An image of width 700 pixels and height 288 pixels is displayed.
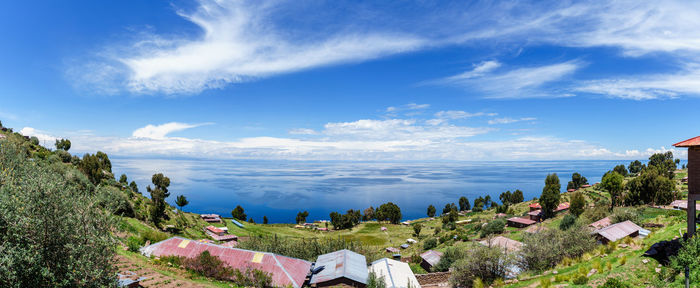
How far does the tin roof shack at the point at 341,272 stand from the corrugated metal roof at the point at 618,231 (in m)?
19.7

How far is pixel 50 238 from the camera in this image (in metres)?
8.90

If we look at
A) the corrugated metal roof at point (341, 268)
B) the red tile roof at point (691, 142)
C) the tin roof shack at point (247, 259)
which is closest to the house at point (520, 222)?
the corrugated metal roof at point (341, 268)

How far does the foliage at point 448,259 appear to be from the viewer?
29406 millimetres

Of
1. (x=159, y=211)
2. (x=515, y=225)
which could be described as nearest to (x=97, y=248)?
(x=159, y=211)

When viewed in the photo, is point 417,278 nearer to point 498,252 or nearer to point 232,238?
point 498,252

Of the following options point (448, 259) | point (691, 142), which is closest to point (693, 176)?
point (691, 142)

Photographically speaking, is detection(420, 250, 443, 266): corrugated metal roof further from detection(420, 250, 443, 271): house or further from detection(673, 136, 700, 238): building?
detection(673, 136, 700, 238): building

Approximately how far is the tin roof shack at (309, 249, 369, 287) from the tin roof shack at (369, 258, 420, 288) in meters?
1.57

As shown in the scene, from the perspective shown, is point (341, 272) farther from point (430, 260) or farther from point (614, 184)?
point (614, 184)

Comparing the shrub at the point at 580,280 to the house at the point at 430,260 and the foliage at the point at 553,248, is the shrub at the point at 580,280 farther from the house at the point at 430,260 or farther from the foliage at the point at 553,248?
the house at the point at 430,260

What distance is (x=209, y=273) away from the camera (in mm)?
19594

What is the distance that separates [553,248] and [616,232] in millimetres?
8461

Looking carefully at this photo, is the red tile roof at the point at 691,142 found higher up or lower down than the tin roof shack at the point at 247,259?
higher up

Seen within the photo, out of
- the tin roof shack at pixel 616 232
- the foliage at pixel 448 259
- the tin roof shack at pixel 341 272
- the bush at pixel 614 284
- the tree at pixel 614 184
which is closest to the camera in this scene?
the bush at pixel 614 284
